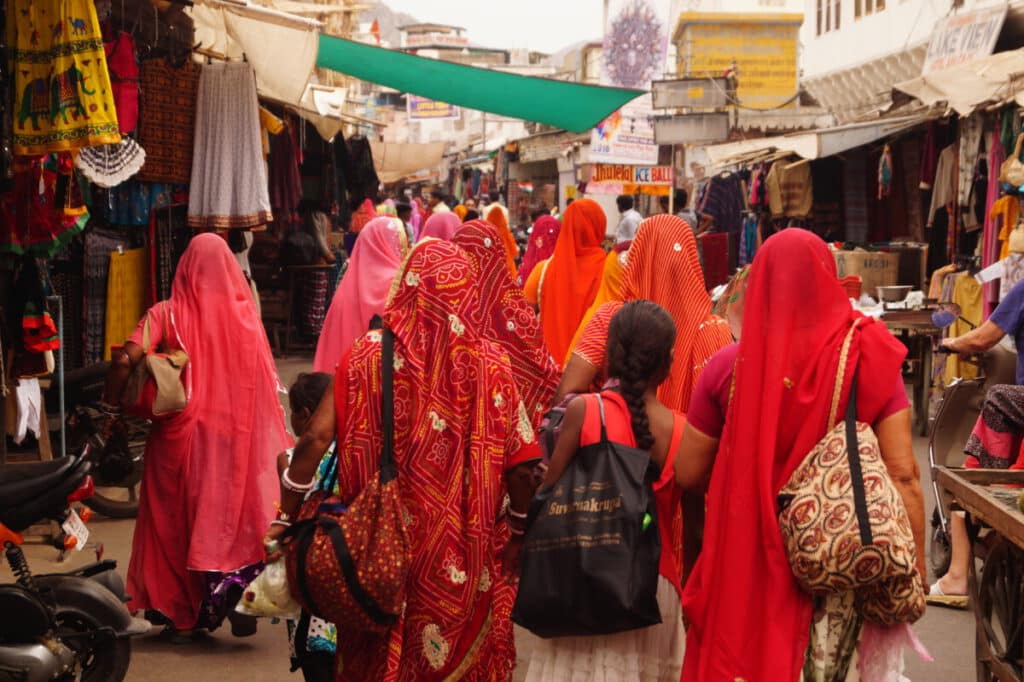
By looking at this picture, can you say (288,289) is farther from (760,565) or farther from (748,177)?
(760,565)

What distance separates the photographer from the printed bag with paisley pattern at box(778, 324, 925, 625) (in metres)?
3.16

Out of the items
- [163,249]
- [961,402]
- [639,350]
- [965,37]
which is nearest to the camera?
[639,350]

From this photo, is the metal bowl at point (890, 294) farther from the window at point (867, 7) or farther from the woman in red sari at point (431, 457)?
the window at point (867, 7)

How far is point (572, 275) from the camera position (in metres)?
8.13

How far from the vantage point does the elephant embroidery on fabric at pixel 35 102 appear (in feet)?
17.3

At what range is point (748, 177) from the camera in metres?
19.7

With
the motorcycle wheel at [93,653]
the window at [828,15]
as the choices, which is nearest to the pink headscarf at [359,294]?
the motorcycle wheel at [93,653]

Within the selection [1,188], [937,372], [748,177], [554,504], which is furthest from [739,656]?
[748,177]

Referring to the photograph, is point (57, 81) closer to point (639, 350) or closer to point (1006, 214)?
point (639, 350)

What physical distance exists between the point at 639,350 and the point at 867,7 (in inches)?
975

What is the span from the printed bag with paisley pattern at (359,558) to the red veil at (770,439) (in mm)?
847

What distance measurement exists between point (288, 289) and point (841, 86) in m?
16.9

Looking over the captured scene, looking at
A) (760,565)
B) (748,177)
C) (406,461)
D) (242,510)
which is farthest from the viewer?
(748,177)

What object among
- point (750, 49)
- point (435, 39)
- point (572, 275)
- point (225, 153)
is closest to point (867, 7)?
point (750, 49)
